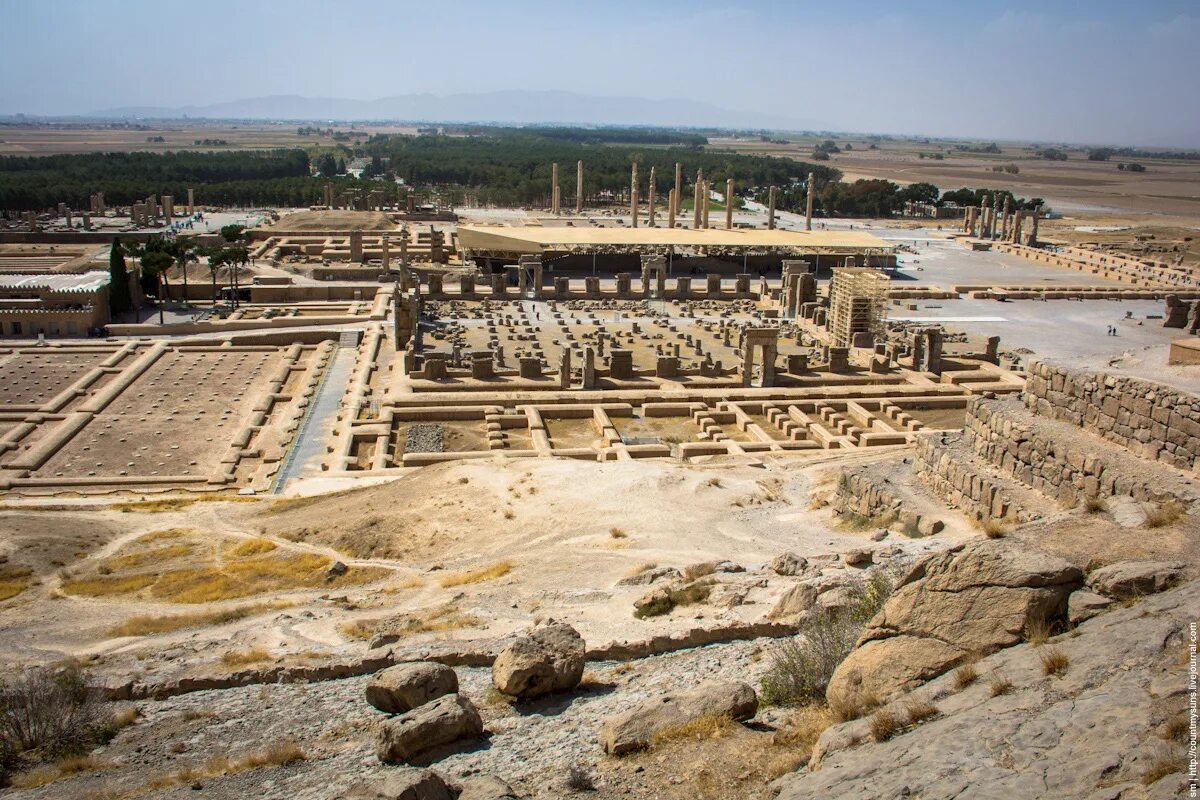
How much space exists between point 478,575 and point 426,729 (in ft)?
24.3

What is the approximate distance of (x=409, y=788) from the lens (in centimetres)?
739

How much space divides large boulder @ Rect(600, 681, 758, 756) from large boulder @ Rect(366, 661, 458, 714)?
6.38ft

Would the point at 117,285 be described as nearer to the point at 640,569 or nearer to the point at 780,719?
the point at 640,569

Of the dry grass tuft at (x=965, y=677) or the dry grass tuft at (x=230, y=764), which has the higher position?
the dry grass tuft at (x=965, y=677)

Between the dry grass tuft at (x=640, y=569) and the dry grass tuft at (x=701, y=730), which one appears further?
the dry grass tuft at (x=640, y=569)

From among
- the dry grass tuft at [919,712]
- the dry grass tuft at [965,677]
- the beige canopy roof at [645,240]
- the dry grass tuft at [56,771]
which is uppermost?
the beige canopy roof at [645,240]

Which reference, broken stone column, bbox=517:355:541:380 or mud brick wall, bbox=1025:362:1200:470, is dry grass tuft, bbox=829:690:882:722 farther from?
broken stone column, bbox=517:355:541:380

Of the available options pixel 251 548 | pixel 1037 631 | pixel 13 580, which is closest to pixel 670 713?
pixel 1037 631

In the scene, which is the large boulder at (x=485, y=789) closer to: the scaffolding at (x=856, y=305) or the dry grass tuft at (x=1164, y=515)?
the dry grass tuft at (x=1164, y=515)

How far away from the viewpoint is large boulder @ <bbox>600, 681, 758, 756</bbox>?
27.4ft

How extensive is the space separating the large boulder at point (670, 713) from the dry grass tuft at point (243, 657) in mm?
5228

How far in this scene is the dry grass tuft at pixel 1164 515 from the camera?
12.8m

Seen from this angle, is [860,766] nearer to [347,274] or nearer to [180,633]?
[180,633]

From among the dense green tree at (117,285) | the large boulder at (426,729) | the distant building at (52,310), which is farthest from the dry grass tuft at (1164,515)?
the dense green tree at (117,285)
